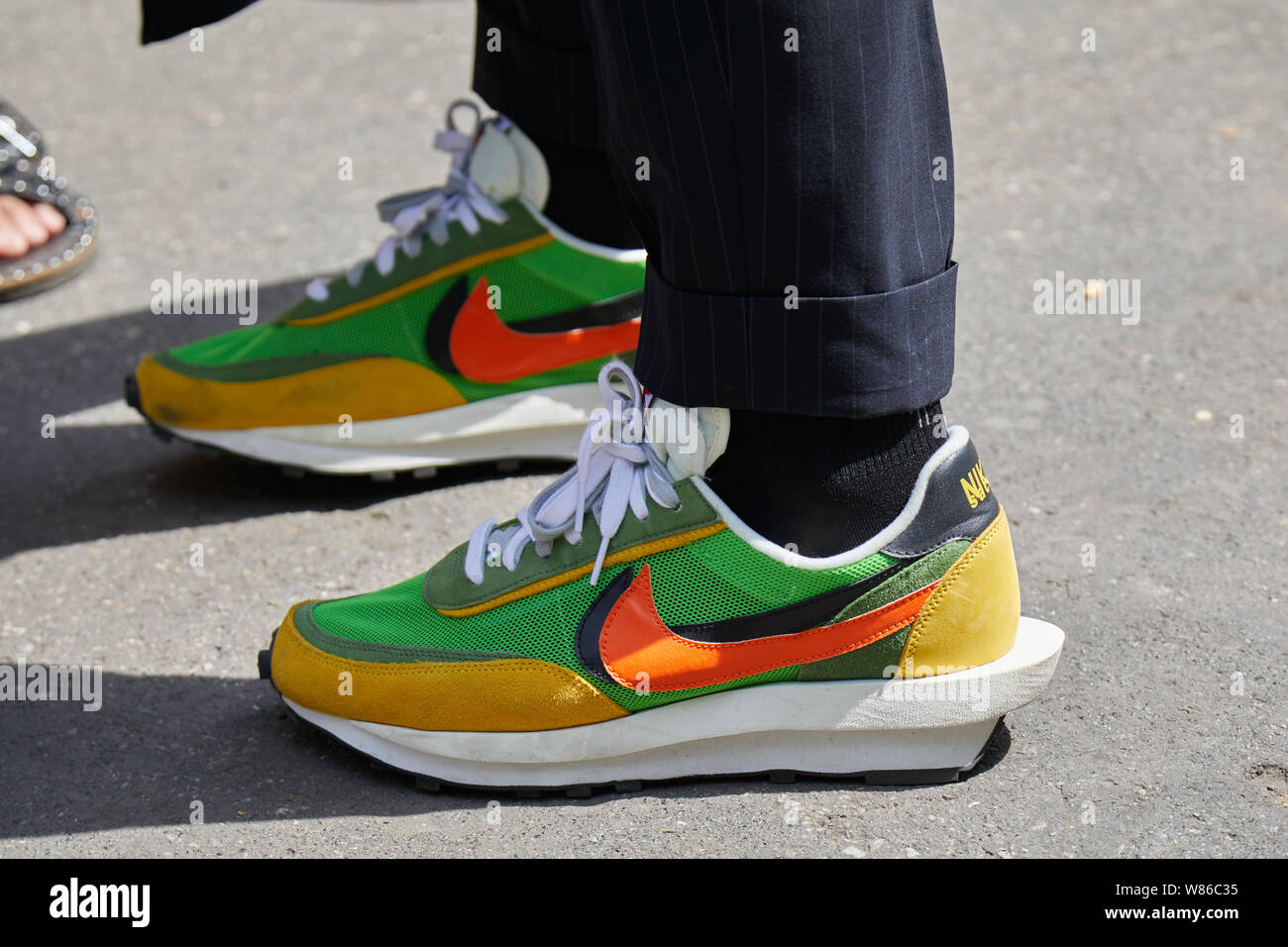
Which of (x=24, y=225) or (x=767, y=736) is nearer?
(x=767, y=736)

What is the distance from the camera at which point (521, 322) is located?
1.91m

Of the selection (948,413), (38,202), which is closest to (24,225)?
(38,202)

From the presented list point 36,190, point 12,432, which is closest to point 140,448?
point 12,432

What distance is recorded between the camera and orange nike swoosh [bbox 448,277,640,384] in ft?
6.27

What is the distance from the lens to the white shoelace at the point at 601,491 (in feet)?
4.21

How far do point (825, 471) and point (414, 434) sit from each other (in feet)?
2.79

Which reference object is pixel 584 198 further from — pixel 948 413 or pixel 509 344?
pixel 948 413

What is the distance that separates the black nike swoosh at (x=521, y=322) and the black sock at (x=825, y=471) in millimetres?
690

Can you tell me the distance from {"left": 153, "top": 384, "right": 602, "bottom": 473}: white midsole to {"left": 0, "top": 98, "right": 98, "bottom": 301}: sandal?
890 mm

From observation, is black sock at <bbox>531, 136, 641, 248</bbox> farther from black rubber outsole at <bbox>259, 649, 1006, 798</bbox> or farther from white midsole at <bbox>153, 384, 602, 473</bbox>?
black rubber outsole at <bbox>259, 649, 1006, 798</bbox>

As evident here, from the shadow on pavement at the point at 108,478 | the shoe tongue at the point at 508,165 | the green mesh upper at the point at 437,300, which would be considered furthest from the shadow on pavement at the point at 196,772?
the shoe tongue at the point at 508,165

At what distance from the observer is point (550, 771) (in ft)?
4.37
